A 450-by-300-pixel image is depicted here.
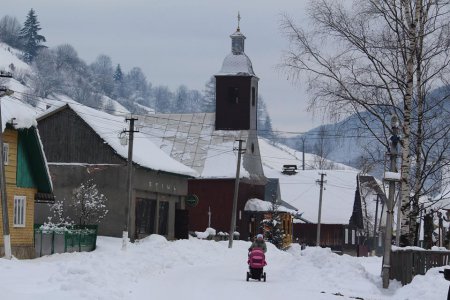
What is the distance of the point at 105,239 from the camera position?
47.5 meters

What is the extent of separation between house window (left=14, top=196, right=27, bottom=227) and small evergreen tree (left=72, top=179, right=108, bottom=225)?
1021 cm

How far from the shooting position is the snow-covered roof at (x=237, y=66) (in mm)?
77106

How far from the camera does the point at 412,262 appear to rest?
25.2 metres

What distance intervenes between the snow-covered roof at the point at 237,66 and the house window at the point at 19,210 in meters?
41.3

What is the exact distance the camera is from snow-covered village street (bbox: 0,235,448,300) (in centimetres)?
1847

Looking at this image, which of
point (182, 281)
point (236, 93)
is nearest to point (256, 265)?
point (182, 281)

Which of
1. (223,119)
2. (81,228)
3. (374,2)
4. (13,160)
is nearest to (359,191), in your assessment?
(223,119)

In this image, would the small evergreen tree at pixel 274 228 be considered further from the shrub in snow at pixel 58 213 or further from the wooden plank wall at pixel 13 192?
the wooden plank wall at pixel 13 192

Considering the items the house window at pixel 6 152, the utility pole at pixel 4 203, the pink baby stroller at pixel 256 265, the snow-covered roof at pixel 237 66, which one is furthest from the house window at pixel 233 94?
the pink baby stroller at pixel 256 265

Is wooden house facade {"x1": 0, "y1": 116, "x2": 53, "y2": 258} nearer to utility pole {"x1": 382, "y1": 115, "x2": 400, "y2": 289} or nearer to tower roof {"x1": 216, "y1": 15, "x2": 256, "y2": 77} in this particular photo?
utility pole {"x1": 382, "y1": 115, "x2": 400, "y2": 289}

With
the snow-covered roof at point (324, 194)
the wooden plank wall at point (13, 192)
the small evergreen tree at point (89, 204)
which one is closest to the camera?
the wooden plank wall at point (13, 192)

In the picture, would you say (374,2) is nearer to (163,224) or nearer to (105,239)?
(105,239)

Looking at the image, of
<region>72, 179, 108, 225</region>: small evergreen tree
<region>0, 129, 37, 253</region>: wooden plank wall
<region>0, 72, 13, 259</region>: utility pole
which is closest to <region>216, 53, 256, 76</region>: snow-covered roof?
<region>72, 179, 108, 225</region>: small evergreen tree

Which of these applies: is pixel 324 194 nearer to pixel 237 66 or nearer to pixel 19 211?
pixel 237 66
